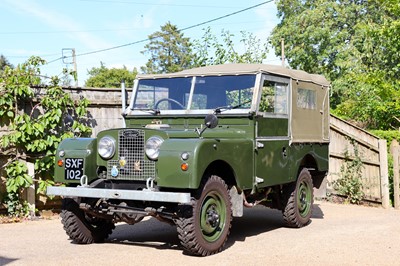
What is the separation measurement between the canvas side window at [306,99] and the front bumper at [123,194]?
11.7 feet

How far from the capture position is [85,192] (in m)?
6.46

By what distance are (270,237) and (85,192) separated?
112 inches

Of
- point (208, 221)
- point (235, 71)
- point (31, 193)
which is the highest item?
point (235, 71)

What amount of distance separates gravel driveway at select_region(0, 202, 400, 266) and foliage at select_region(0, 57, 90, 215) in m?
0.73

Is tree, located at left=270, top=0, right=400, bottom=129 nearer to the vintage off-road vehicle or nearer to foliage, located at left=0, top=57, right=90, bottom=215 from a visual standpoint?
the vintage off-road vehicle

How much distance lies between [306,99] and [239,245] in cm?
303

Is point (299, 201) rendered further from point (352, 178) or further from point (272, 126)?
point (352, 178)

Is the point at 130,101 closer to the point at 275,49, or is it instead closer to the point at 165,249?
the point at 165,249

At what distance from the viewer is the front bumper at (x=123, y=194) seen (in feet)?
19.5

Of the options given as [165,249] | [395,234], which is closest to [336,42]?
[395,234]

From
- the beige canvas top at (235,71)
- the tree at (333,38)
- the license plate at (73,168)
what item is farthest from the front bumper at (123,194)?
the tree at (333,38)

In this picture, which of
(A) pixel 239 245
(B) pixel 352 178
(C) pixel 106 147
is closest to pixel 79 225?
(C) pixel 106 147

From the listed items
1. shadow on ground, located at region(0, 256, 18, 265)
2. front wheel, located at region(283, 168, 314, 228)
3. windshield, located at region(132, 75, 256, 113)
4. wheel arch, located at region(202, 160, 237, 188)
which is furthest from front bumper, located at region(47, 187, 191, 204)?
front wheel, located at region(283, 168, 314, 228)

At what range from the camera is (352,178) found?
12.3 m
